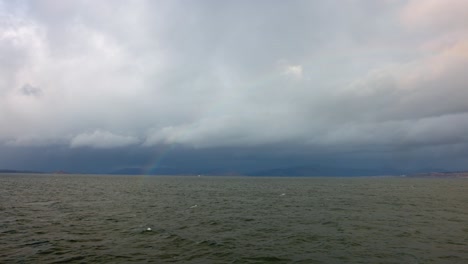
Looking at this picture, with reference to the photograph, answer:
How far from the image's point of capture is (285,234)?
128 ft

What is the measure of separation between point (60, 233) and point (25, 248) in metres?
7.41

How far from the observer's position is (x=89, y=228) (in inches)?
1638

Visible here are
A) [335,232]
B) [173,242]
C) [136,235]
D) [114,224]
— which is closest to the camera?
[173,242]

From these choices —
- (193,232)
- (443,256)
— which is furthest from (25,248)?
(443,256)

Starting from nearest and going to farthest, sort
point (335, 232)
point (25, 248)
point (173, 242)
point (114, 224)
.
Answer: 1. point (25, 248)
2. point (173, 242)
3. point (335, 232)
4. point (114, 224)

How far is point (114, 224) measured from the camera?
147 ft

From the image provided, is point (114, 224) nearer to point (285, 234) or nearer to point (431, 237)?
point (285, 234)

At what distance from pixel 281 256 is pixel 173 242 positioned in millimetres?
12077

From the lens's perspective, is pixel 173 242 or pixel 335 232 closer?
pixel 173 242

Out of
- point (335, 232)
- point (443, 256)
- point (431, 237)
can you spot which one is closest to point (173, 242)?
point (335, 232)

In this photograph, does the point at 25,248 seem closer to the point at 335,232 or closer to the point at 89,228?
the point at 89,228

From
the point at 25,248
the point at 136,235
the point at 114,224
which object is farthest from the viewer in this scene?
the point at 114,224

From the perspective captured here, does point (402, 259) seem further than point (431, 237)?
No

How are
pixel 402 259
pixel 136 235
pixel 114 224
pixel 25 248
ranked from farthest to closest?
pixel 114 224
pixel 136 235
pixel 25 248
pixel 402 259
